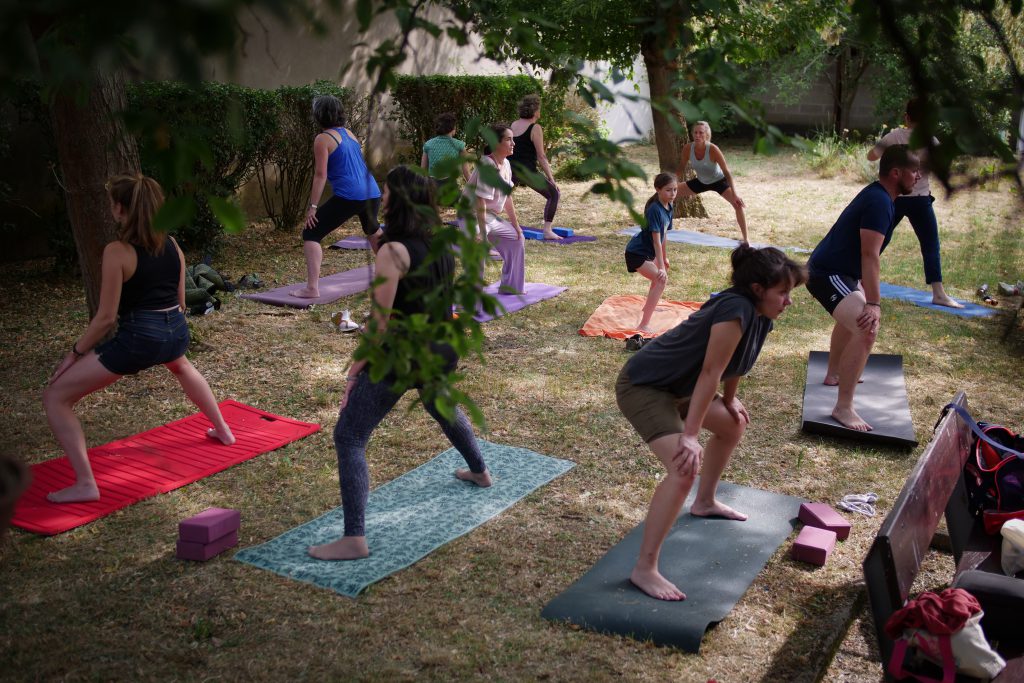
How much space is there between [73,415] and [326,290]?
455 cm

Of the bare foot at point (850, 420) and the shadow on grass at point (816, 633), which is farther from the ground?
the bare foot at point (850, 420)

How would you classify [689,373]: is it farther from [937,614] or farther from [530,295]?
[530,295]

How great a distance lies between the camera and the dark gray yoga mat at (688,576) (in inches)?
151

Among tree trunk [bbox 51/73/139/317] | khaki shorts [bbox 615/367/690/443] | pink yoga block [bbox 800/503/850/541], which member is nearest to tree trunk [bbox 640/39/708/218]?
tree trunk [bbox 51/73/139/317]

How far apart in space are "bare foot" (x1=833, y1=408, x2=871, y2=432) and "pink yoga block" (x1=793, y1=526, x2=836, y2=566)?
1.45 metres

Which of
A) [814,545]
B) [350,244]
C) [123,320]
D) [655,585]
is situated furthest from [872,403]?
[350,244]

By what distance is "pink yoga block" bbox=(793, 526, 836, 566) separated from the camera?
172 inches

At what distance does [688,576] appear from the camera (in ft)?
13.8

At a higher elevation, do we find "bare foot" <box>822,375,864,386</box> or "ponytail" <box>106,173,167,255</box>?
"ponytail" <box>106,173,167,255</box>

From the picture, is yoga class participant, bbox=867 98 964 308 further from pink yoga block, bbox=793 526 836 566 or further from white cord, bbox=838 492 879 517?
pink yoga block, bbox=793 526 836 566

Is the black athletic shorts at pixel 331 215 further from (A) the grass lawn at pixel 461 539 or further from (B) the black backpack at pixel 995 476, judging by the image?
(B) the black backpack at pixel 995 476

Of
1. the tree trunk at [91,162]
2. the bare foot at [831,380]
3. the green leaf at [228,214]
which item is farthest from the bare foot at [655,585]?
the tree trunk at [91,162]

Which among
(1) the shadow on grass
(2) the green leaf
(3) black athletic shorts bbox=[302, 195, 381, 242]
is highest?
(2) the green leaf

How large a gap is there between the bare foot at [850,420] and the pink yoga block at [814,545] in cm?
Result: 145
